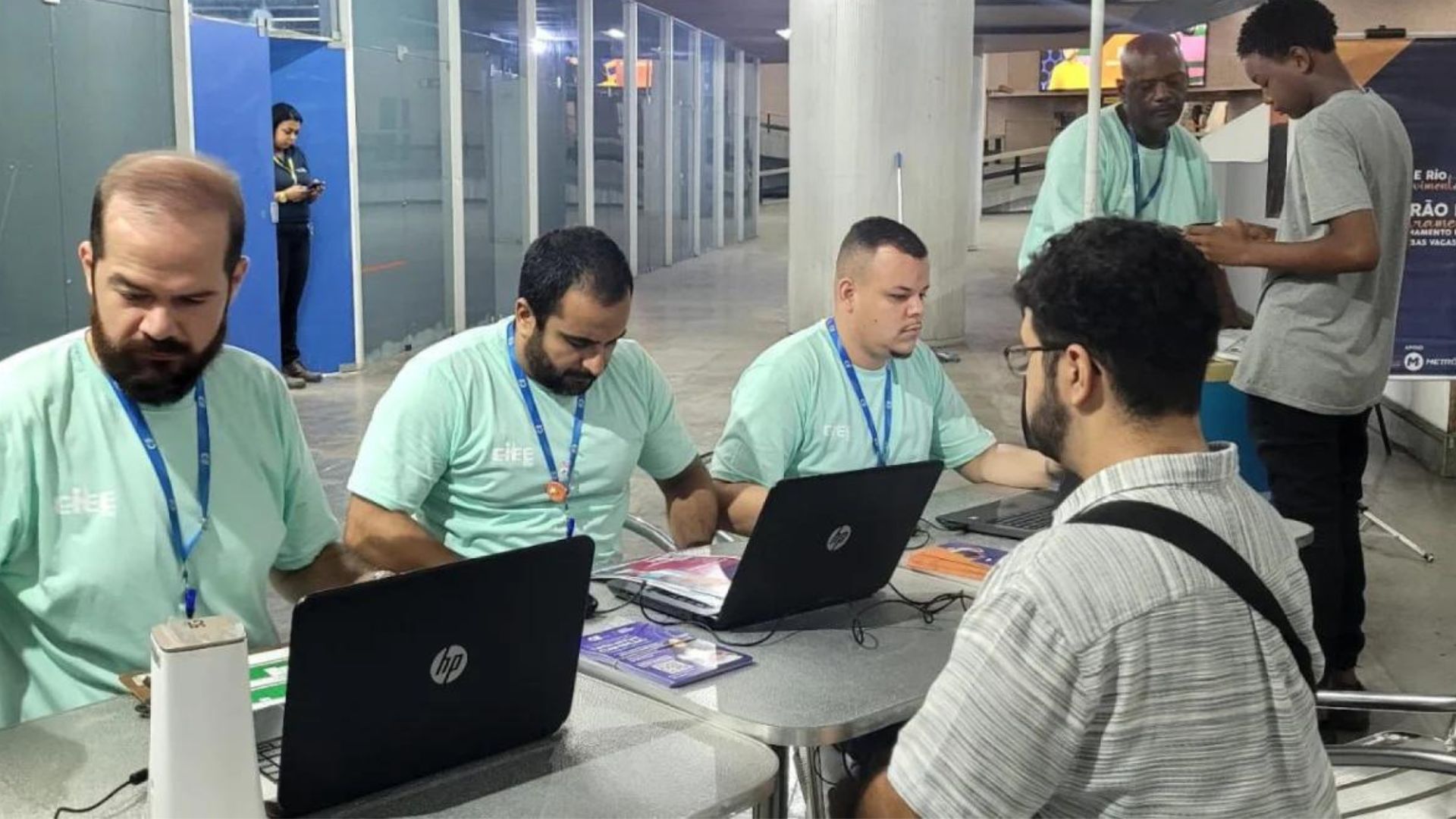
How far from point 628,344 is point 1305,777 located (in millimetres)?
1828

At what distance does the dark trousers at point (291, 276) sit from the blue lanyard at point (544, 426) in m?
5.77

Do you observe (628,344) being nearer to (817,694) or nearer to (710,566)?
(710,566)

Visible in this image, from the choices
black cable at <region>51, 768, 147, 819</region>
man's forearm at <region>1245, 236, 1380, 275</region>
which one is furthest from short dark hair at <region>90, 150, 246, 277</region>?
man's forearm at <region>1245, 236, 1380, 275</region>

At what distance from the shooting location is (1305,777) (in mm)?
1367

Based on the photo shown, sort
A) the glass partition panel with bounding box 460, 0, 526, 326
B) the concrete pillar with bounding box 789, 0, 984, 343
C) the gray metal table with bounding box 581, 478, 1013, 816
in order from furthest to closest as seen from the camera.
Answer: the glass partition panel with bounding box 460, 0, 526, 326
the concrete pillar with bounding box 789, 0, 984, 343
the gray metal table with bounding box 581, 478, 1013, 816

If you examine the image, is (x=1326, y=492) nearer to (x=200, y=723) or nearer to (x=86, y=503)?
(x=86, y=503)

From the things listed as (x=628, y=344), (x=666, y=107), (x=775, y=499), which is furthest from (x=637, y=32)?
(x=775, y=499)

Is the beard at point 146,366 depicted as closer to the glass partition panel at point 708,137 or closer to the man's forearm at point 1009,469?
the man's forearm at point 1009,469

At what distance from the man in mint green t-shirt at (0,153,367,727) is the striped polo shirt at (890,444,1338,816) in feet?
3.99

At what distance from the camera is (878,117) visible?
905cm

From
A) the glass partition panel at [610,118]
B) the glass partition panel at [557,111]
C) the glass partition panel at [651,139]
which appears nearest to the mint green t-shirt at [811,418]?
→ the glass partition panel at [557,111]

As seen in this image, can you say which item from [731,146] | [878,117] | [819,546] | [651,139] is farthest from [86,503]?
[731,146]

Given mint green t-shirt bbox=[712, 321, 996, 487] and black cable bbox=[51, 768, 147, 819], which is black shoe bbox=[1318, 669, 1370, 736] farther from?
black cable bbox=[51, 768, 147, 819]

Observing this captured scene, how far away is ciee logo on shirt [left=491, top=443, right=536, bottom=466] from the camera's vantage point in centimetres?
271
